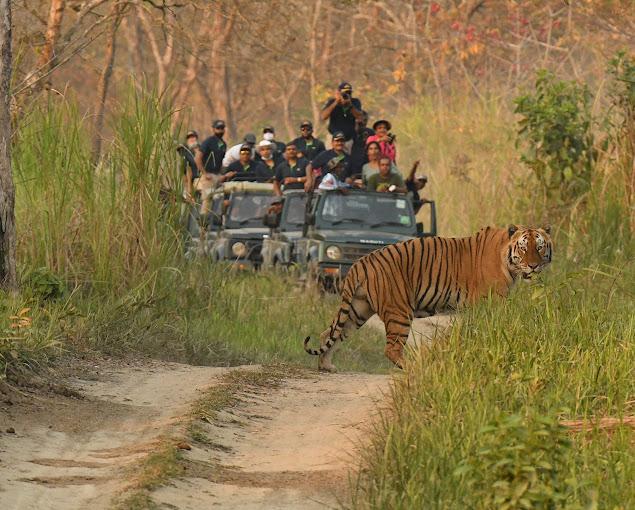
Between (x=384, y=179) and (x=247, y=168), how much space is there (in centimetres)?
375

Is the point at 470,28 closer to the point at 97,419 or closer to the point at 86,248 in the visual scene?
the point at 86,248

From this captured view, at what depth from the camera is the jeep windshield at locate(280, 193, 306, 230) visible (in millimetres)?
20469

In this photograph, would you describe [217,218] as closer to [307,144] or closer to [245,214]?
[245,214]

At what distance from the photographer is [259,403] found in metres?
10.1

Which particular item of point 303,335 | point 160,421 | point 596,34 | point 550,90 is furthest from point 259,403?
point 596,34

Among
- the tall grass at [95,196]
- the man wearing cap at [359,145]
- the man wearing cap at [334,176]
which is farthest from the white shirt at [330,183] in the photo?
the tall grass at [95,196]

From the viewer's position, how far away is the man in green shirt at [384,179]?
64.1 ft

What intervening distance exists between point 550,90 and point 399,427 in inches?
499

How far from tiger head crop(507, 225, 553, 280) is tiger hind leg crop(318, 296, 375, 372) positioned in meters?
1.15

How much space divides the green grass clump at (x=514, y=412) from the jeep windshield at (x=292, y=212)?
9517 mm

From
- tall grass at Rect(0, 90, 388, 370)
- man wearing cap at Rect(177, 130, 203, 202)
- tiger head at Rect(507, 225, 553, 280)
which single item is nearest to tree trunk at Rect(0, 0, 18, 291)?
tall grass at Rect(0, 90, 388, 370)

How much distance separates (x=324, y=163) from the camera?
69.6 ft

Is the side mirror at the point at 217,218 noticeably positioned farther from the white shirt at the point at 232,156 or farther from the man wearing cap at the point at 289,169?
the white shirt at the point at 232,156

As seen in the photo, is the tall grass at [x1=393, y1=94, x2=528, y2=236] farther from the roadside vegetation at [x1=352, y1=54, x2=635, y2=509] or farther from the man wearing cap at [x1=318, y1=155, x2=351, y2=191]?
the roadside vegetation at [x1=352, y1=54, x2=635, y2=509]
